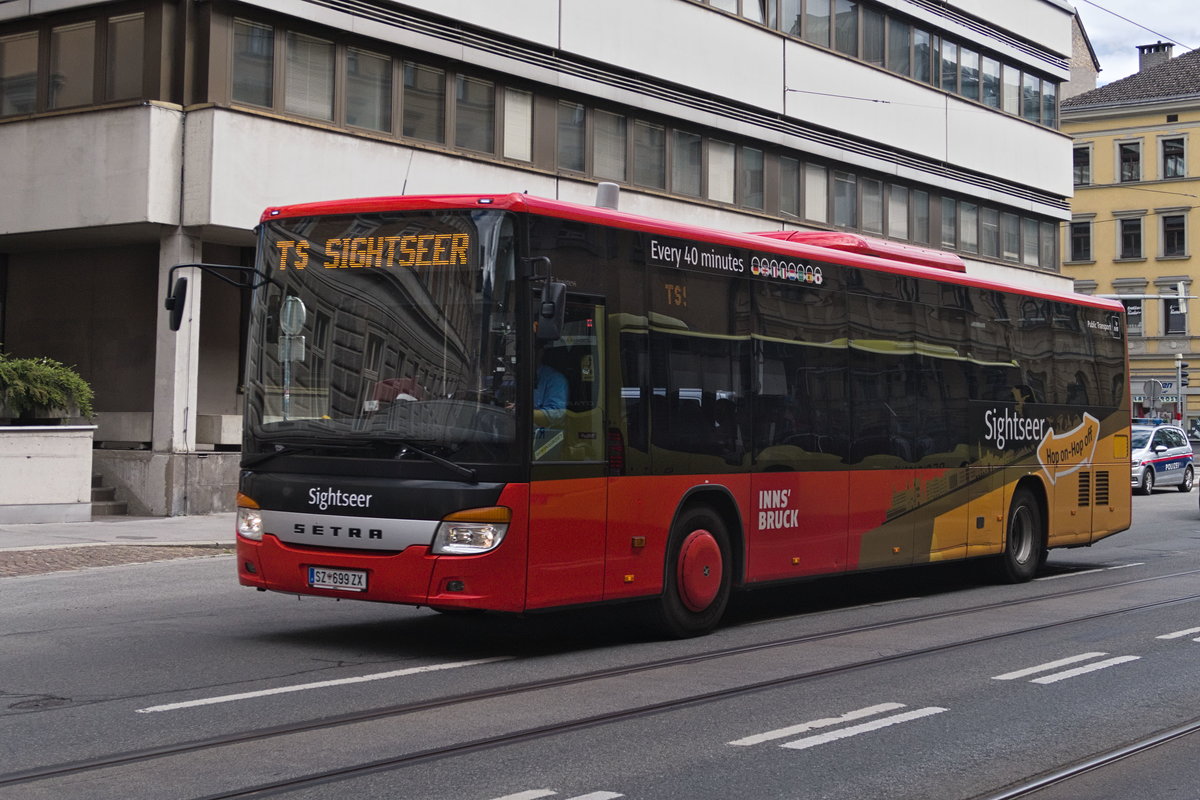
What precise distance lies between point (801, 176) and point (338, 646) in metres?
25.9

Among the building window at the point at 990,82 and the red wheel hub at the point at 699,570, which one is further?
the building window at the point at 990,82

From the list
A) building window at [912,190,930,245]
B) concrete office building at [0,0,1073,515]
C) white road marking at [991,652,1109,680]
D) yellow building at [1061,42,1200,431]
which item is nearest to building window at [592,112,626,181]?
concrete office building at [0,0,1073,515]

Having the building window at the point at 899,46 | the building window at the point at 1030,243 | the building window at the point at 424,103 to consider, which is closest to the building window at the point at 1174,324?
the building window at the point at 1030,243

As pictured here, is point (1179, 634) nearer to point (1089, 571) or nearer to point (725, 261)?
point (725, 261)

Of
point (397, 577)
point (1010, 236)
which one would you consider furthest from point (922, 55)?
point (397, 577)

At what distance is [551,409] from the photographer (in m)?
9.78

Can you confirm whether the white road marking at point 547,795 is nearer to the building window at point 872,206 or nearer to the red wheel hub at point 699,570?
the red wheel hub at point 699,570

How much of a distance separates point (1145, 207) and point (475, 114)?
56003 mm

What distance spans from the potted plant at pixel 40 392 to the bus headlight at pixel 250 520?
11.9 metres

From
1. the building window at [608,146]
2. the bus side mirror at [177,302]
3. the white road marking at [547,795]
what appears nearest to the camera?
the white road marking at [547,795]

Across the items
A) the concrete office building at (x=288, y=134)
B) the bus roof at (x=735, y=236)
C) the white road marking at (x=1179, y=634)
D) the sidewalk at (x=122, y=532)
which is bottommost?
the white road marking at (x=1179, y=634)

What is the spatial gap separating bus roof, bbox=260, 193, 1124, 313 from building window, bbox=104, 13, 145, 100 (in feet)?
39.3

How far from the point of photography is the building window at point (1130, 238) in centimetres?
7469

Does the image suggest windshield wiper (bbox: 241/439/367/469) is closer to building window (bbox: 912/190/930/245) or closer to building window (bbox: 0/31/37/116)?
building window (bbox: 0/31/37/116)
